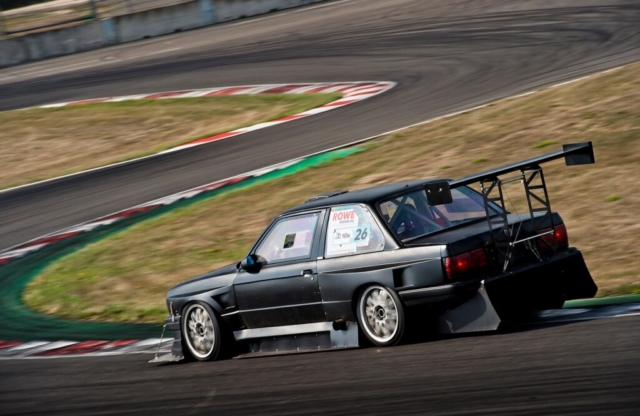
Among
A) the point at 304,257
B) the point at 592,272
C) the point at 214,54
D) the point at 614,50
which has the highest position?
the point at 214,54

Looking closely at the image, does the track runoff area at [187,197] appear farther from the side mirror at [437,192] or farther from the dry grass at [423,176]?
the side mirror at [437,192]

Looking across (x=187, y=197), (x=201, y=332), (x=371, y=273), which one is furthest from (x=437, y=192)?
(x=187, y=197)

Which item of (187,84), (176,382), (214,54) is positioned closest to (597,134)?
(176,382)

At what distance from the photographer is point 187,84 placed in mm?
24812

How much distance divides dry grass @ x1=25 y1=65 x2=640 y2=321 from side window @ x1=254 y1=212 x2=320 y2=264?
3.03 m

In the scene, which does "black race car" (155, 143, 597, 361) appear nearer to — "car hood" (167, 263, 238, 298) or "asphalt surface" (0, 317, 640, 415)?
"car hood" (167, 263, 238, 298)

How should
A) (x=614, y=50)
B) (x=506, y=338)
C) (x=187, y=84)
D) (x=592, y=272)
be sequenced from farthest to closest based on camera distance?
(x=187, y=84), (x=614, y=50), (x=592, y=272), (x=506, y=338)

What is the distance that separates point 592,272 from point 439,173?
4853mm

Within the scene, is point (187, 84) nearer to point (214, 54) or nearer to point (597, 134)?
point (214, 54)

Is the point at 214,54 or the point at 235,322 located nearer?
the point at 235,322

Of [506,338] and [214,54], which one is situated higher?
[214,54]

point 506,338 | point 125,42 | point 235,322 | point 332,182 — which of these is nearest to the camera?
point 506,338

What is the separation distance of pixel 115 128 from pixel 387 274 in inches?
634

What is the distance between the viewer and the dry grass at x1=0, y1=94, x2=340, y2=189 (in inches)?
816
